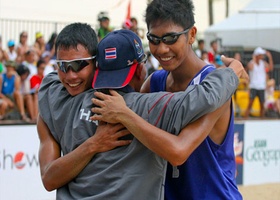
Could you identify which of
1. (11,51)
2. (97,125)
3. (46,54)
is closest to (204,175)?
(97,125)

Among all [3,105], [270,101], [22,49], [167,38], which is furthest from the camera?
[270,101]

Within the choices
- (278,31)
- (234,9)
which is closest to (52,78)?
(278,31)

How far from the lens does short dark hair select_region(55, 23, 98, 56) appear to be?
3.12 meters

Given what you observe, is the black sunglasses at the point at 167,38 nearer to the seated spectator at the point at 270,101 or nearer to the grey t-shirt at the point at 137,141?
the grey t-shirt at the point at 137,141

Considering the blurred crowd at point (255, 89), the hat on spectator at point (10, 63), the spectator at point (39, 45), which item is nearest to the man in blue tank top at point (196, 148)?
the hat on spectator at point (10, 63)

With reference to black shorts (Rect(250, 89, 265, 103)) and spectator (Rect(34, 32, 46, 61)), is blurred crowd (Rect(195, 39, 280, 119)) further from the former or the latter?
spectator (Rect(34, 32, 46, 61))

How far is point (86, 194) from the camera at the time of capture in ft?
9.68

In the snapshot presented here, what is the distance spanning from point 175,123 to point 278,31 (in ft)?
50.2

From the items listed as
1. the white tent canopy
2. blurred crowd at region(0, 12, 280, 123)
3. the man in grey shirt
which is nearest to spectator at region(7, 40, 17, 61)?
blurred crowd at region(0, 12, 280, 123)

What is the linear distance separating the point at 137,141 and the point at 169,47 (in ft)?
2.00

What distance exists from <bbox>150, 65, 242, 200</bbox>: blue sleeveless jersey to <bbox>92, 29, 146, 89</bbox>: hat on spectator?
592 mm

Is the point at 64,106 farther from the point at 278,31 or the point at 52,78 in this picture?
the point at 278,31

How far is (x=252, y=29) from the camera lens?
58.5ft

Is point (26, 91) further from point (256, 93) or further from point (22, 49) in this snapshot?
point (256, 93)
